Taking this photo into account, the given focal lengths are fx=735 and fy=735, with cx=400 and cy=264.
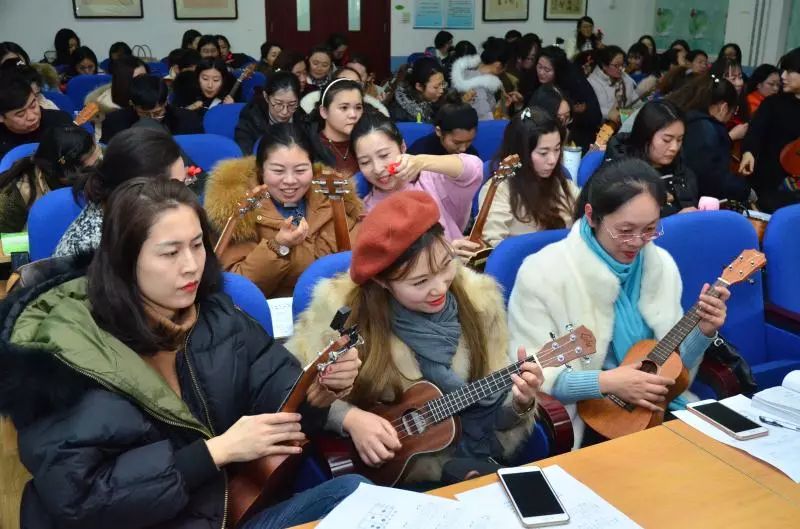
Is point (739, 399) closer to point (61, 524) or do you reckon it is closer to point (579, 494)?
point (579, 494)

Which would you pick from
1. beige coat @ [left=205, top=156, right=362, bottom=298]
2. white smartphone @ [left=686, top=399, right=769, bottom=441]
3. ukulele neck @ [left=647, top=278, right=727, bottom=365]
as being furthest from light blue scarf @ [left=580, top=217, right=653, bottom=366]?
beige coat @ [left=205, top=156, right=362, bottom=298]

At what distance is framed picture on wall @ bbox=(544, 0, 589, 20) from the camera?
1055 cm

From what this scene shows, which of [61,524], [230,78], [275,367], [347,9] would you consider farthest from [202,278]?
[347,9]

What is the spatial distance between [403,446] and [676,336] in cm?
85

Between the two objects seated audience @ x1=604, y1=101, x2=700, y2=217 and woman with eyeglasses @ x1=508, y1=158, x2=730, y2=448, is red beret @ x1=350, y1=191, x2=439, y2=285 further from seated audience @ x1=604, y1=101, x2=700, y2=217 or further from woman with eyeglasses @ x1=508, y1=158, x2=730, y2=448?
seated audience @ x1=604, y1=101, x2=700, y2=217

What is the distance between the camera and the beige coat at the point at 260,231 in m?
2.60

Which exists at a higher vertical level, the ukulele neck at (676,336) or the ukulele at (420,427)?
the ukulele neck at (676,336)

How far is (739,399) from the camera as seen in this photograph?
1770mm

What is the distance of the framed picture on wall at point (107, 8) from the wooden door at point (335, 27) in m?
1.61

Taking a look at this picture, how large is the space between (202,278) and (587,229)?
1118mm

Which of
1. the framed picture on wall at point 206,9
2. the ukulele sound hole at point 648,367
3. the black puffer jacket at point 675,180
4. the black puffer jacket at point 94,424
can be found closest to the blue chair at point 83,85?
the framed picture on wall at point 206,9

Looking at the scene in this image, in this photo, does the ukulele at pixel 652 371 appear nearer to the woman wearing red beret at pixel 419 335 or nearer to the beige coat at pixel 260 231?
the woman wearing red beret at pixel 419 335

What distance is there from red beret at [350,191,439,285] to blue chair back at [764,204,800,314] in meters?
1.47

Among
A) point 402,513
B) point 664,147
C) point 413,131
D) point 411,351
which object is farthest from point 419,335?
point 413,131
